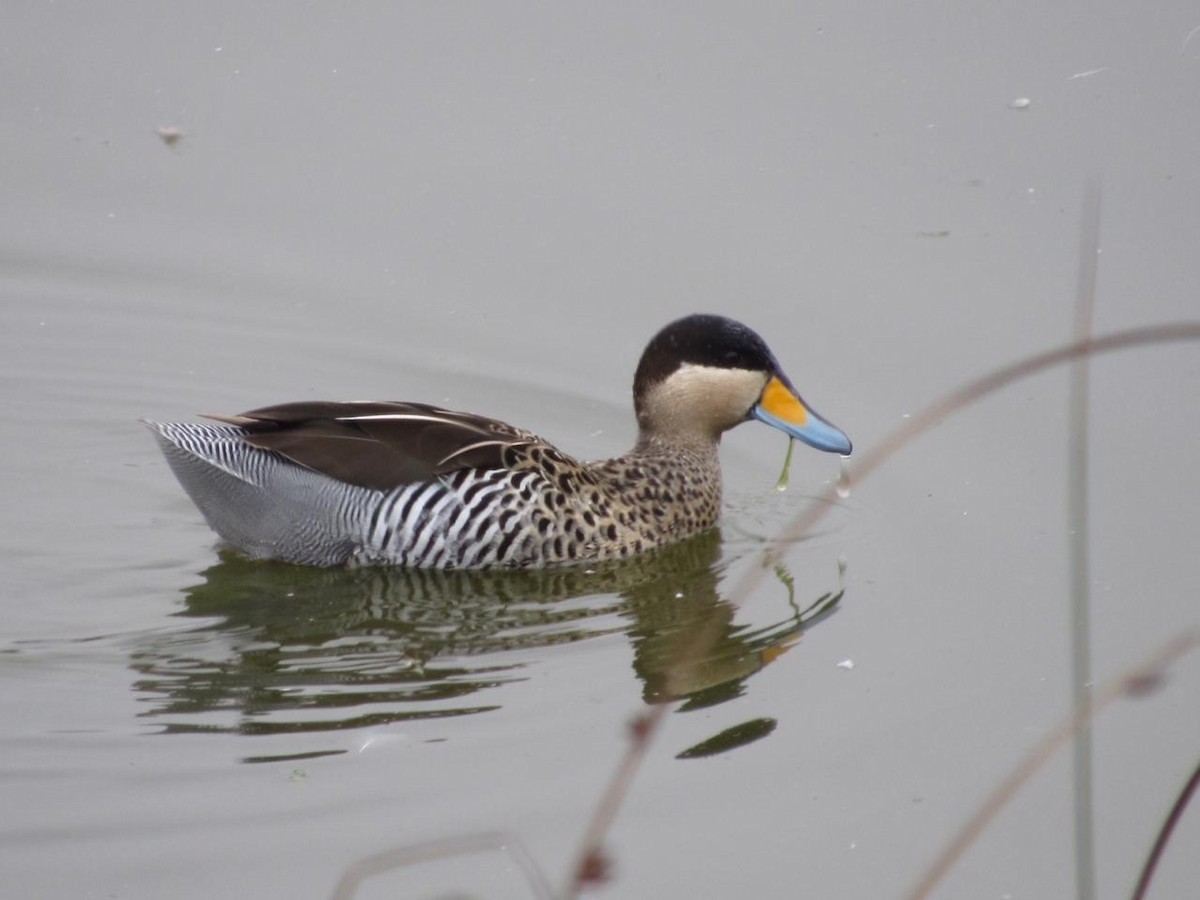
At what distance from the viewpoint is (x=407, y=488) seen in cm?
732

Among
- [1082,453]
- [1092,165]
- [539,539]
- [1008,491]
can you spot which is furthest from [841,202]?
[1082,453]

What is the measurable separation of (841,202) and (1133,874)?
15.8ft

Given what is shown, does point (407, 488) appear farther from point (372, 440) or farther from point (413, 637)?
point (413, 637)

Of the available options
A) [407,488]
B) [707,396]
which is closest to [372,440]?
[407,488]

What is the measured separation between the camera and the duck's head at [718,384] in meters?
7.76

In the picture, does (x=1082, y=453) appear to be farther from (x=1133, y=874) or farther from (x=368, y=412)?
(x=368, y=412)

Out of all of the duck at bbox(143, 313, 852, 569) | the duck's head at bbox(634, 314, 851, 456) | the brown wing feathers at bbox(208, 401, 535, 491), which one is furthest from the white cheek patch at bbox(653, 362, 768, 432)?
the brown wing feathers at bbox(208, 401, 535, 491)

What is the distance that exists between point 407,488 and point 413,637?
82 centimetres

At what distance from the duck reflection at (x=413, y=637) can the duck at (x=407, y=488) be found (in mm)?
110

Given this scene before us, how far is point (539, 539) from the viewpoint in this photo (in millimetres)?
7414

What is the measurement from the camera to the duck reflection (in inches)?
240

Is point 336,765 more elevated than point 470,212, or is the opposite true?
point 470,212

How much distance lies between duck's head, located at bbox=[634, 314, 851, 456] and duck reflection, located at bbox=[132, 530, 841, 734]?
652 mm

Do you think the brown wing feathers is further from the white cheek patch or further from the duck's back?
the white cheek patch
